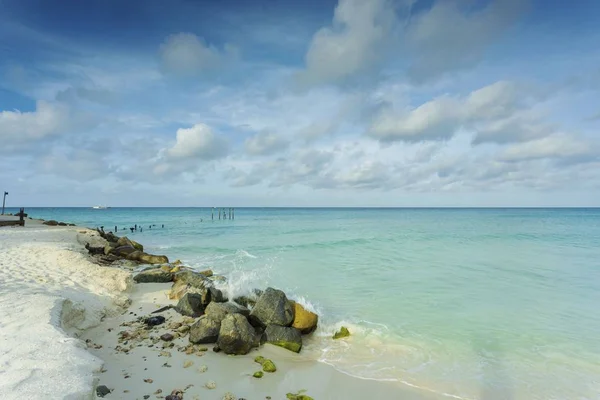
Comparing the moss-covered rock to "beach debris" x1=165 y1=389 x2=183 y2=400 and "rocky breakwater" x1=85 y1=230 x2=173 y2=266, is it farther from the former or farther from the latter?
"rocky breakwater" x1=85 y1=230 x2=173 y2=266

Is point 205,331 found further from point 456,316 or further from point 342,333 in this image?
point 456,316

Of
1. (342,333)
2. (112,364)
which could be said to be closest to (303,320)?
(342,333)

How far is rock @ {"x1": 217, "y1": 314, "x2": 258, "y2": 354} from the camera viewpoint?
23.1 ft

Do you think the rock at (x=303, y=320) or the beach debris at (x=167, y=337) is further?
the rock at (x=303, y=320)

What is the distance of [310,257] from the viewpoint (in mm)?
23359

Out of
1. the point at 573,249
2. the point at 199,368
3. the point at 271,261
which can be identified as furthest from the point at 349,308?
the point at 573,249

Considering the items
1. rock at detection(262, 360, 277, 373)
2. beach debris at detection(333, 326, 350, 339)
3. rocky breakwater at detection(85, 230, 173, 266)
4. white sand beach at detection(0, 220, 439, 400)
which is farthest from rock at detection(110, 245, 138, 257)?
rock at detection(262, 360, 277, 373)

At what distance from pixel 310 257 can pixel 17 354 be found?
19.0 meters

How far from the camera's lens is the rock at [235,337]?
7.05m

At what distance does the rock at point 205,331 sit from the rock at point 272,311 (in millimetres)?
1085

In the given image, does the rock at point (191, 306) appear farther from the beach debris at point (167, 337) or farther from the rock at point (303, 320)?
the rock at point (303, 320)

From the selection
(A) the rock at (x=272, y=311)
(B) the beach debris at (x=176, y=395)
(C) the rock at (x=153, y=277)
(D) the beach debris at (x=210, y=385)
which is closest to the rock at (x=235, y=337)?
(A) the rock at (x=272, y=311)

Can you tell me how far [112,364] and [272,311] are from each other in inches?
140

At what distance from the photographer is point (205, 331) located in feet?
24.4
